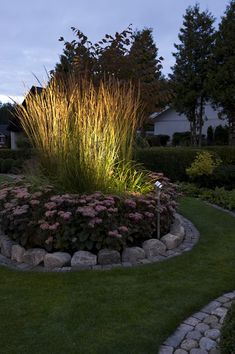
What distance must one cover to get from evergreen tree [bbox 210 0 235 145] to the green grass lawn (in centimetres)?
1692

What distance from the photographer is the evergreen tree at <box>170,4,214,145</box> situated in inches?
867

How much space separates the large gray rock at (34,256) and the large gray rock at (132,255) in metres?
0.80

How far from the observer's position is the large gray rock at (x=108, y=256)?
4203mm

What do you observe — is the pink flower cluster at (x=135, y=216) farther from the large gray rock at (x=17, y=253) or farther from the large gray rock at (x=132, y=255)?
the large gray rock at (x=17, y=253)

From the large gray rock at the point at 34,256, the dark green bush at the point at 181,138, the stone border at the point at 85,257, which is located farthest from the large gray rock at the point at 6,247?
the dark green bush at the point at 181,138

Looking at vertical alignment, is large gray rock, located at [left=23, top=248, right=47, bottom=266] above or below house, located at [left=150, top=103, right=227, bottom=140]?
below

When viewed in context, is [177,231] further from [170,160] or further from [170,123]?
[170,123]

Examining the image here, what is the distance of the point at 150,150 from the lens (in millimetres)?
10570

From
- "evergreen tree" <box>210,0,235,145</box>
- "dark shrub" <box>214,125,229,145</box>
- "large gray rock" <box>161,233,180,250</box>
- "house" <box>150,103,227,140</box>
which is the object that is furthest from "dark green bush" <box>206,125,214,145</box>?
"large gray rock" <box>161,233,180,250</box>

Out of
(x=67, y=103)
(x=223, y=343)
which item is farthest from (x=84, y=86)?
(x=223, y=343)

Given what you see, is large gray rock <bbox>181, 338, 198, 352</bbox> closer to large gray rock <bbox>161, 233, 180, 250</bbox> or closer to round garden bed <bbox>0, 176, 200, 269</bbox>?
round garden bed <bbox>0, 176, 200, 269</bbox>

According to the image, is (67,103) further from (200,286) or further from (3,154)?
(3,154)

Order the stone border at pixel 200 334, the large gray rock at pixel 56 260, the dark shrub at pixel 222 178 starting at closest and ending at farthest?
the stone border at pixel 200 334
the large gray rock at pixel 56 260
the dark shrub at pixel 222 178

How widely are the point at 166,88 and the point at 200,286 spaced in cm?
774
